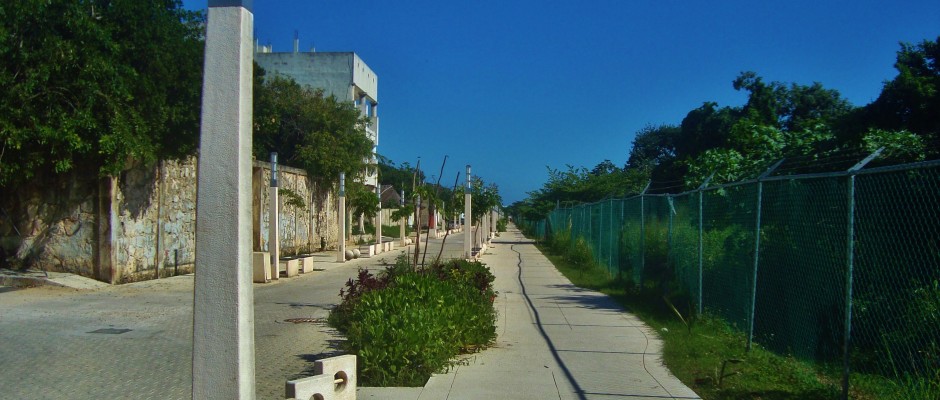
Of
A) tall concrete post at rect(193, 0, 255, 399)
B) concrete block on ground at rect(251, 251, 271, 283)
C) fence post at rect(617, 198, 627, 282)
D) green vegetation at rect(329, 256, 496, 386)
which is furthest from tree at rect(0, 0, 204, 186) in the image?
tall concrete post at rect(193, 0, 255, 399)

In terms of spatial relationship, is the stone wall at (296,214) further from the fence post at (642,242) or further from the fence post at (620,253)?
the fence post at (642,242)

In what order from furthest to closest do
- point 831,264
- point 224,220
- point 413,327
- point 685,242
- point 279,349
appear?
1. point 685,242
2. point 279,349
3. point 413,327
4. point 831,264
5. point 224,220

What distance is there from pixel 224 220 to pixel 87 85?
1191cm

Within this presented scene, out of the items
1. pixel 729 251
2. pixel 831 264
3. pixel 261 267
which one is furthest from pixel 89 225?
pixel 831 264

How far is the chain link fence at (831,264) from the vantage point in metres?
5.88

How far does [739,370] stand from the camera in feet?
24.7

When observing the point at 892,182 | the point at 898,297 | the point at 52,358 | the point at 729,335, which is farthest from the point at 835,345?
the point at 52,358

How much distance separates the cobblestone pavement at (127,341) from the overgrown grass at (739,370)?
3.95 m

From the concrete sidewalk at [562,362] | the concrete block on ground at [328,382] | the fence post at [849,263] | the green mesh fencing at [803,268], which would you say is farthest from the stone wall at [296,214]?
the fence post at [849,263]

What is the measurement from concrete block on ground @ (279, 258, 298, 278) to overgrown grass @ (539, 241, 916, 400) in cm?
1102

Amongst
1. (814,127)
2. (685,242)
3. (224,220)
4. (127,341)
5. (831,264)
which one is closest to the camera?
(224,220)

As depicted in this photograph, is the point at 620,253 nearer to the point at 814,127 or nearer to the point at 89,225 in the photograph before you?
the point at 814,127

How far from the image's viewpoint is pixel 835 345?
704 centimetres

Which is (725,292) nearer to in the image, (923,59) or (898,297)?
(898,297)
